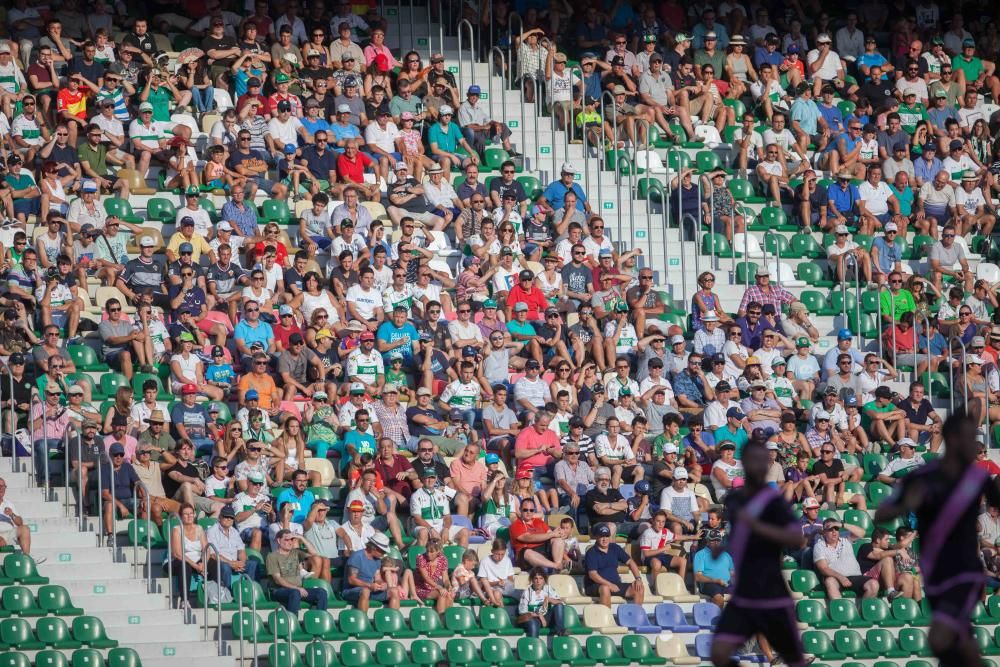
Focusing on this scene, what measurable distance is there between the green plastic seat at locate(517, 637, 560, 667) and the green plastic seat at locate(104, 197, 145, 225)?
7.36 metres

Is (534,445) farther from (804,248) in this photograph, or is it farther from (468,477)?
(804,248)

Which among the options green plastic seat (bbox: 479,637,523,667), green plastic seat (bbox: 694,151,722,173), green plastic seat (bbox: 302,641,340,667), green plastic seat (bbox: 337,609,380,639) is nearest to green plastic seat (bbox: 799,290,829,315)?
green plastic seat (bbox: 694,151,722,173)

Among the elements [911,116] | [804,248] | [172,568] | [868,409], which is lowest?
[172,568]

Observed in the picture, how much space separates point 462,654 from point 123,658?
3.07 meters

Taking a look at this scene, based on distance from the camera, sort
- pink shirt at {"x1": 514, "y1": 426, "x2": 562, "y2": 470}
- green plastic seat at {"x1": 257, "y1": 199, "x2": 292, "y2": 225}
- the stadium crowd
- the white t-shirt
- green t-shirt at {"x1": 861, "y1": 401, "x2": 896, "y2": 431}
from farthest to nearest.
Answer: green plastic seat at {"x1": 257, "y1": 199, "x2": 292, "y2": 225} → green t-shirt at {"x1": 861, "y1": 401, "x2": 896, "y2": 431} → the white t-shirt → pink shirt at {"x1": 514, "y1": 426, "x2": 562, "y2": 470} → the stadium crowd

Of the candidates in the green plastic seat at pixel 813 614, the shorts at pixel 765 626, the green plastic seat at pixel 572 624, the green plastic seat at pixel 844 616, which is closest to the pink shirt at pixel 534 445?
the green plastic seat at pixel 572 624

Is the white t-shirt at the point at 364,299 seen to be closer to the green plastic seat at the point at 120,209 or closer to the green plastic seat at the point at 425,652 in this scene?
the green plastic seat at the point at 120,209

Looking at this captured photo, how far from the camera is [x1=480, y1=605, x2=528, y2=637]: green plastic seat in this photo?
17656 mm

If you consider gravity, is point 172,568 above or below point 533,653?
above

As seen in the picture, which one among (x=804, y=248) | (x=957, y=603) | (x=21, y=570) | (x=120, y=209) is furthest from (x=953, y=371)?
(x=957, y=603)

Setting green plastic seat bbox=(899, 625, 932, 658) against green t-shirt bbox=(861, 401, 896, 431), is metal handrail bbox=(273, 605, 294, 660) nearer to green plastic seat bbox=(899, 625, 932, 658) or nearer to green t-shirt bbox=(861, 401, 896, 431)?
green plastic seat bbox=(899, 625, 932, 658)

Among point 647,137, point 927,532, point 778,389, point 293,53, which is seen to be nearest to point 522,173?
point 647,137

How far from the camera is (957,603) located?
9.50 meters

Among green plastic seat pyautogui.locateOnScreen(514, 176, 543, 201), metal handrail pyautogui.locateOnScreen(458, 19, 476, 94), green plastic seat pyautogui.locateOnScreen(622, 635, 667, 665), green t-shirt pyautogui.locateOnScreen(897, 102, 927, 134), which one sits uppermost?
metal handrail pyautogui.locateOnScreen(458, 19, 476, 94)
